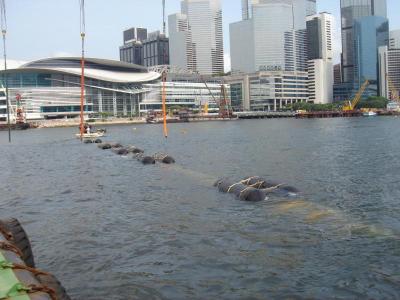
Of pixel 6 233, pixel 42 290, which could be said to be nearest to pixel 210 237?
pixel 6 233

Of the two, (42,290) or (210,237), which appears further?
(210,237)

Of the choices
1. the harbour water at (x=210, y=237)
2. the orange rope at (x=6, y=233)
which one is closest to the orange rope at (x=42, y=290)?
the harbour water at (x=210, y=237)

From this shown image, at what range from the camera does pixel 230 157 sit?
51562 mm

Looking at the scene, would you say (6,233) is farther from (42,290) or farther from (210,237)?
(210,237)

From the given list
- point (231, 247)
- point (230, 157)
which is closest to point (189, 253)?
point (231, 247)

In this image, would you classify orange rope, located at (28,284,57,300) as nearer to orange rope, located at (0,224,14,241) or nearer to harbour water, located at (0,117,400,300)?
harbour water, located at (0,117,400,300)

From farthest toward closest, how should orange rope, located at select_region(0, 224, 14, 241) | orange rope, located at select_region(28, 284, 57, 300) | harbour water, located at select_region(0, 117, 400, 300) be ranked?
harbour water, located at select_region(0, 117, 400, 300) < orange rope, located at select_region(0, 224, 14, 241) < orange rope, located at select_region(28, 284, 57, 300)

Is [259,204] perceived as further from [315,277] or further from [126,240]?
[315,277]

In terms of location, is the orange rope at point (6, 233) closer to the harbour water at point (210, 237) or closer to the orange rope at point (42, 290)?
the harbour water at point (210, 237)

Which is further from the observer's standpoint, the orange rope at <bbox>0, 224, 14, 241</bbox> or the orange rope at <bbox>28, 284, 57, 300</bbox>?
the orange rope at <bbox>0, 224, 14, 241</bbox>

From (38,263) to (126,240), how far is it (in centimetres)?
334

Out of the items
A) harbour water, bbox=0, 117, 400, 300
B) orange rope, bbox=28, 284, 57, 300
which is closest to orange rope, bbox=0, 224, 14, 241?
harbour water, bbox=0, 117, 400, 300

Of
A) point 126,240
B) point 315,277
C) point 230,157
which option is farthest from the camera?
point 230,157

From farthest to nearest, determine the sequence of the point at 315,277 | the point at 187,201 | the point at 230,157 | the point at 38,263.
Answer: the point at 230,157 < the point at 187,201 < the point at 38,263 < the point at 315,277
